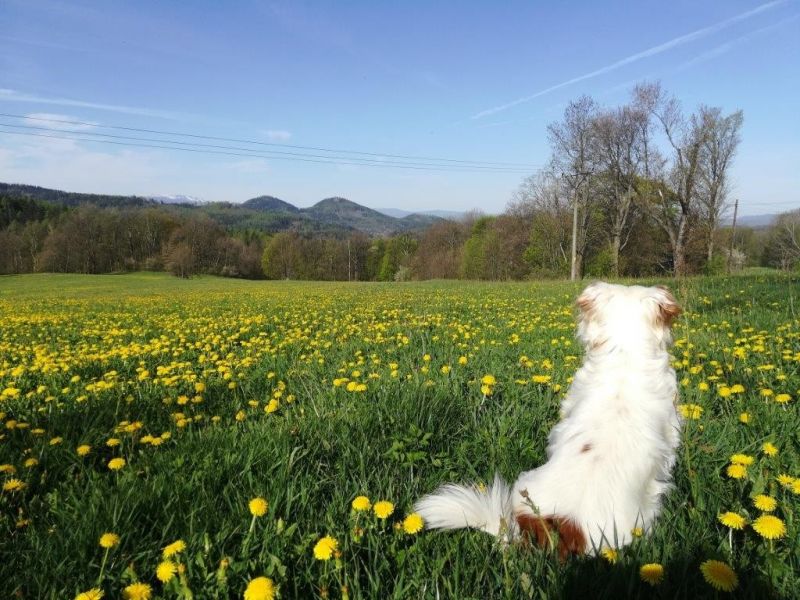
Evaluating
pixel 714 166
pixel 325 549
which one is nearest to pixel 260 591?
pixel 325 549

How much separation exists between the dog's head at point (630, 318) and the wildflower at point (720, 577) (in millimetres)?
1308

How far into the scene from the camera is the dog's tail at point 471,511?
1.91 metres

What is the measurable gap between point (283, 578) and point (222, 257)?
88.3m

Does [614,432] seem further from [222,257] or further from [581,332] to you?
[222,257]

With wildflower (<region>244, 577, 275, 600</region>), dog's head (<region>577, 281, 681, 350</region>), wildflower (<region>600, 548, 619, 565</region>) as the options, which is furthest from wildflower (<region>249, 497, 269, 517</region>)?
dog's head (<region>577, 281, 681, 350</region>)

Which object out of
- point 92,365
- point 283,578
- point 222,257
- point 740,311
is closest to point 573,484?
point 283,578

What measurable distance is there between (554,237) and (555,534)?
47.7m

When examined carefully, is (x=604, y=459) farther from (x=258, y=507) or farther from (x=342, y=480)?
(x=258, y=507)

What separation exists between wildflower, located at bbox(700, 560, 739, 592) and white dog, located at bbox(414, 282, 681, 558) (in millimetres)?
330

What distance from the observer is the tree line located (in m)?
39.2

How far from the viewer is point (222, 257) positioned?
83812mm

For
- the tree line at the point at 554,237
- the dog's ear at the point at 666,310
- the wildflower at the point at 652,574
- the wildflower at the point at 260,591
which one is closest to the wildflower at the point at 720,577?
the wildflower at the point at 652,574

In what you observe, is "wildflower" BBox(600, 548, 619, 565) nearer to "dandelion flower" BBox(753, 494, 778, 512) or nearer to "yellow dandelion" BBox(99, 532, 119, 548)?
"dandelion flower" BBox(753, 494, 778, 512)

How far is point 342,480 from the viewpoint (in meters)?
2.43
